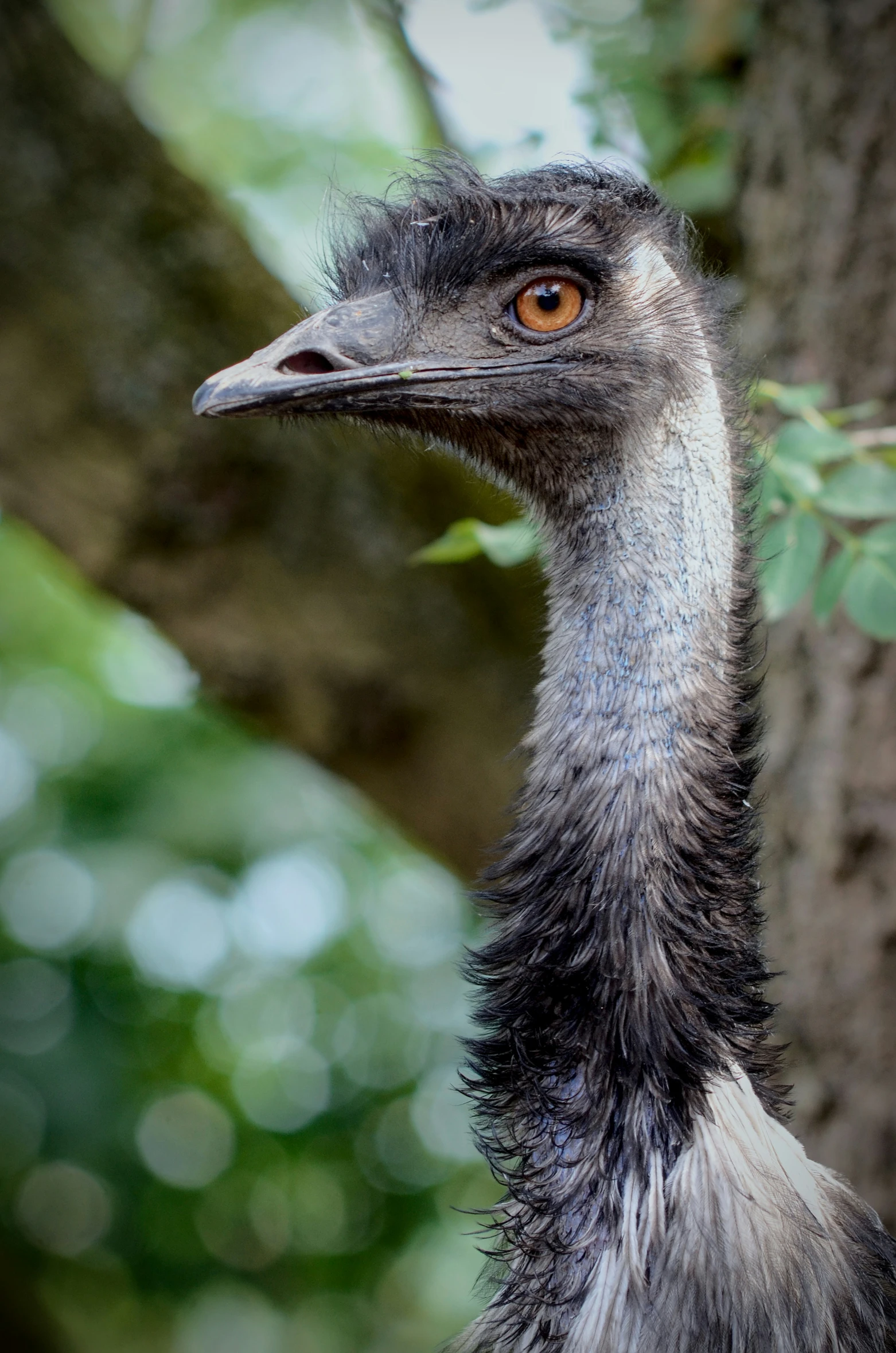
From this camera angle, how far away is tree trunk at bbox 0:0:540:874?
9.69ft

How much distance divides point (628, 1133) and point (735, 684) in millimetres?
532

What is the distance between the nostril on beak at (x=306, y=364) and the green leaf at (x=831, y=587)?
80 cm

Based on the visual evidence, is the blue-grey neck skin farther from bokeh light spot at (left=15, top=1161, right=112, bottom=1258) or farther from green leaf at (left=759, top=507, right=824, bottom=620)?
bokeh light spot at (left=15, top=1161, right=112, bottom=1258)

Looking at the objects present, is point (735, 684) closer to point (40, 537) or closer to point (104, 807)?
point (40, 537)

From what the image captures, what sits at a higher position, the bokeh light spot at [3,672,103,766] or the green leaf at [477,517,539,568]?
the bokeh light spot at [3,672,103,766]

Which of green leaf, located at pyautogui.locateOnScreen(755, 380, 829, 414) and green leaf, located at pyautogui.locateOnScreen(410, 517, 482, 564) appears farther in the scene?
green leaf, located at pyautogui.locateOnScreen(410, 517, 482, 564)

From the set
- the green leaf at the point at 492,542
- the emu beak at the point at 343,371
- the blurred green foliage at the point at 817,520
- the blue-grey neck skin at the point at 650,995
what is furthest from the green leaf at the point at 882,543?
the emu beak at the point at 343,371

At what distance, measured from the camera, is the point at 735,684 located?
159 centimetres

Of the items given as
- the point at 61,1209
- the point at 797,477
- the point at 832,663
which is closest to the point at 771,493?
the point at 797,477

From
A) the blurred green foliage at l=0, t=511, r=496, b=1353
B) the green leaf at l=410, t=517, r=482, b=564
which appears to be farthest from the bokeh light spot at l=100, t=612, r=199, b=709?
the green leaf at l=410, t=517, r=482, b=564

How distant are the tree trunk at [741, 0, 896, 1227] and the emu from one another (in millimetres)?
950

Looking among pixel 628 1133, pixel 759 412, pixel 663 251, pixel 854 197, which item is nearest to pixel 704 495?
pixel 663 251

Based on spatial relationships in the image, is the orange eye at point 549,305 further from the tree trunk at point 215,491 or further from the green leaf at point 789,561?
the tree trunk at point 215,491

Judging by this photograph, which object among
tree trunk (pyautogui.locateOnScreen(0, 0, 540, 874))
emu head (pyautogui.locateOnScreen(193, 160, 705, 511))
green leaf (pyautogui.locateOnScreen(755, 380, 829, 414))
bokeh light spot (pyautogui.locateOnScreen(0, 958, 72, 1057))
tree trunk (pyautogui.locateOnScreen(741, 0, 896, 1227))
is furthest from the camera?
bokeh light spot (pyautogui.locateOnScreen(0, 958, 72, 1057))
